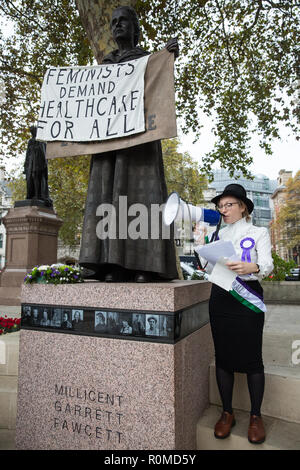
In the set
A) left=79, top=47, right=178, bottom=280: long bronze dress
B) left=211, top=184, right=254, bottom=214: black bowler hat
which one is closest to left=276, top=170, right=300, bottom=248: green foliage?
left=211, top=184, right=254, bottom=214: black bowler hat

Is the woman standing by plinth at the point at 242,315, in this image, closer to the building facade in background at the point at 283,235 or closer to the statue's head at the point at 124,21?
the statue's head at the point at 124,21

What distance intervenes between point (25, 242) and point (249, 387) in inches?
276

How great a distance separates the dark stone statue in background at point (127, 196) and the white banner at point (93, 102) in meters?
0.20

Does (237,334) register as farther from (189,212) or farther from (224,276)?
(189,212)

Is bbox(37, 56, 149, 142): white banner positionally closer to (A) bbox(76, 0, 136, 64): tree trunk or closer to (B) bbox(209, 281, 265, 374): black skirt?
(B) bbox(209, 281, 265, 374): black skirt

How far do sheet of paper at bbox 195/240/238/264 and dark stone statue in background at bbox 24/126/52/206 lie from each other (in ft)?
24.3

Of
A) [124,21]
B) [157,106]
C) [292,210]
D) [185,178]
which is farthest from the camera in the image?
[292,210]

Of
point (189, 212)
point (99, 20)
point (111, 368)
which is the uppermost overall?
point (99, 20)

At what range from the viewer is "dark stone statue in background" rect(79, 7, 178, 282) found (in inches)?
97.1

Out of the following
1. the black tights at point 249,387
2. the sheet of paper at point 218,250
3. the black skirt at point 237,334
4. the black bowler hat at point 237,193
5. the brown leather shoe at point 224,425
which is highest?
the black bowler hat at point 237,193

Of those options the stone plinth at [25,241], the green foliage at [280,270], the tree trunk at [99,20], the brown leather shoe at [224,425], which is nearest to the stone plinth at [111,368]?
the brown leather shoe at [224,425]

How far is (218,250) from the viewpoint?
6.46 ft

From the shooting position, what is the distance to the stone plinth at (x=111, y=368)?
79.9 inches

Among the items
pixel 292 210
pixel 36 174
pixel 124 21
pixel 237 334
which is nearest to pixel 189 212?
pixel 237 334
